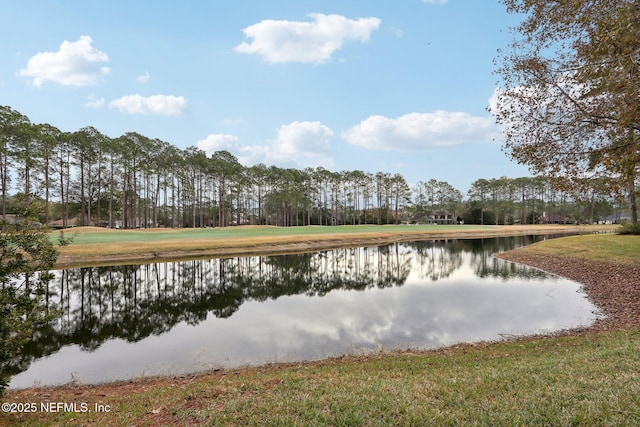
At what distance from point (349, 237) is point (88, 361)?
41.3m

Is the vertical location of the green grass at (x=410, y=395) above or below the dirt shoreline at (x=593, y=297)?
above

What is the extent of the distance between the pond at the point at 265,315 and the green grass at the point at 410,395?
6.56 ft

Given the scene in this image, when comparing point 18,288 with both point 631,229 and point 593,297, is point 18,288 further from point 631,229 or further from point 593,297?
point 631,229

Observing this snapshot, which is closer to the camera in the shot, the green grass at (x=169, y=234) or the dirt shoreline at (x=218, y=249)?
the dirt shoreline at (x=218, y=249)

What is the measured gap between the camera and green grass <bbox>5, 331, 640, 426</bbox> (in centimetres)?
444

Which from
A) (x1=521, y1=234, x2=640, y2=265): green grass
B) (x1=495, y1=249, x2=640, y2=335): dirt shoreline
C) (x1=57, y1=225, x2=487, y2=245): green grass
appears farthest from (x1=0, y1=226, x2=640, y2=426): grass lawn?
(x1=57, y1=225, x2=487, y2=245): green grass

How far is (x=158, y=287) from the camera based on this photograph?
63.1ft

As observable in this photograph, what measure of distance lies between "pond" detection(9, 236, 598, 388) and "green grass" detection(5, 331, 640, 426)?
200 cm

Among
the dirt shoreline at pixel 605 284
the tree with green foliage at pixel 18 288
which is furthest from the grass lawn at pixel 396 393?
the dirt shoreline at pixel 605 284

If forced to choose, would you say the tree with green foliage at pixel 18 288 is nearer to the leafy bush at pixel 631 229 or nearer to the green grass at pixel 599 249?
the green grass at pixel 599 249

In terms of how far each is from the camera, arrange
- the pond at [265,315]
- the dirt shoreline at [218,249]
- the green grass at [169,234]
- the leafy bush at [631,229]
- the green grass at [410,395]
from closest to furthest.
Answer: the green grass at [410,395] < the pond at [265,315] < the dirt shoreline at [218,249] < the leafy bush at [631,229] < the green grass at [169,234]

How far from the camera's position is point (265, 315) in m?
13.6

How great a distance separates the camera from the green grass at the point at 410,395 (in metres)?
4.44

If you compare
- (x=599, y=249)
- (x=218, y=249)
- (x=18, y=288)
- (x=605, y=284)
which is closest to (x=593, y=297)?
(x=605, y=284)
